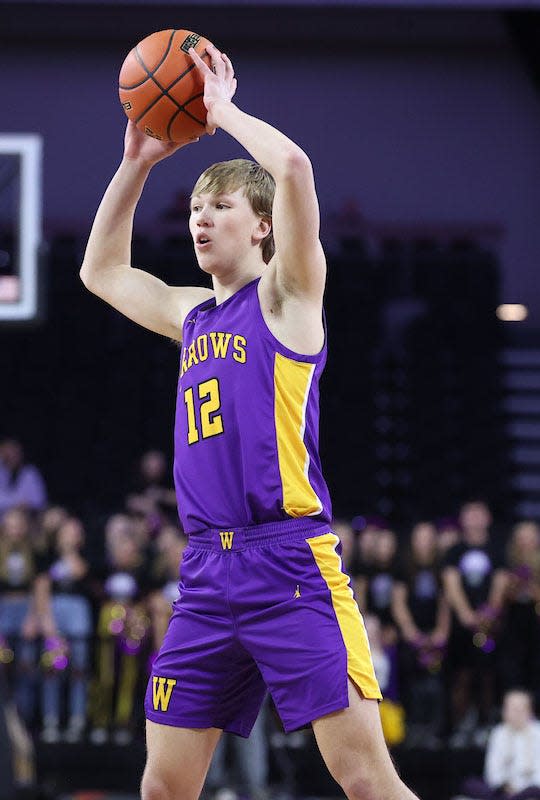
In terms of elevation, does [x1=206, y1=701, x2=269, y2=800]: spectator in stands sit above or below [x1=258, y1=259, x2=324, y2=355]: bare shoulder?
below

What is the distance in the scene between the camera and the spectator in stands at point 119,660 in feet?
35.3

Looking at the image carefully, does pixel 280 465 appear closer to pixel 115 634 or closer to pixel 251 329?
pixel 251 329

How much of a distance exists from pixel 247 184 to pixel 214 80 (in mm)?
327

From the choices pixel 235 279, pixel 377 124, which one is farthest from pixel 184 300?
pixel 377 124

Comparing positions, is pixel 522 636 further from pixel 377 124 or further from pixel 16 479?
pixel 377 124

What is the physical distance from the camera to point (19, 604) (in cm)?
1105

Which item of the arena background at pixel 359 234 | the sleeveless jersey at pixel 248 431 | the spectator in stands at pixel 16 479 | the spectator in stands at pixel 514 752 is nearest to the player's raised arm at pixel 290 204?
the sleeveless jersey at pixel 248 431

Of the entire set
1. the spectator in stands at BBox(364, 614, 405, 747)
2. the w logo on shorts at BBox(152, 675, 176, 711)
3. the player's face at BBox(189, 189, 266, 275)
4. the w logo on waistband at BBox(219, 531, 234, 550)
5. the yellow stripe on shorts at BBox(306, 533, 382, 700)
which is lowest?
the spectator in stands at BBox(364, 614, 405, 747)

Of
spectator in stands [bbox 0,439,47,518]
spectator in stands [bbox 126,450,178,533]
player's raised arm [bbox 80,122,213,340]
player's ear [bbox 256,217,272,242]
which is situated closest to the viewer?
player's ear [bbox 256,217,272,242]

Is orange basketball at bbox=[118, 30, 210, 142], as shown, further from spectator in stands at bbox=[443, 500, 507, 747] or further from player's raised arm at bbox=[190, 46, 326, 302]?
spectator in stands at bbox=[443, 500, 507, 747]

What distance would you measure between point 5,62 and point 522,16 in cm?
700

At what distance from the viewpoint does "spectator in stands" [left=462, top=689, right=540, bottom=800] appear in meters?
9.29

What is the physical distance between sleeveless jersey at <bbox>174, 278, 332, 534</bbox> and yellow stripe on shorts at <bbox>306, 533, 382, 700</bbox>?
0.10m

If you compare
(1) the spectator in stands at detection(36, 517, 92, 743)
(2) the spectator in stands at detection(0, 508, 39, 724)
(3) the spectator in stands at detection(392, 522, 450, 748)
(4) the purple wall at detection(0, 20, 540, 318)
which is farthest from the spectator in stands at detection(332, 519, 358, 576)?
(4) the purple wall at detection(0, 20, 540, 318)
